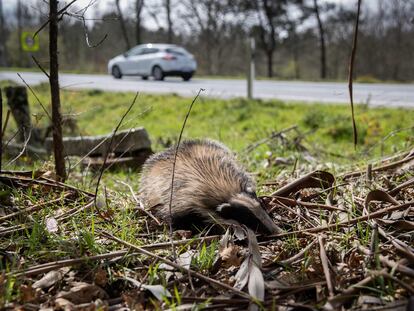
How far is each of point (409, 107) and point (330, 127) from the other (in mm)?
2743

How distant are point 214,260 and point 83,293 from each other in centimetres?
66

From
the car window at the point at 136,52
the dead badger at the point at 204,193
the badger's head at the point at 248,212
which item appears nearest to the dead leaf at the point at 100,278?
the dead badger at the point at 204,193

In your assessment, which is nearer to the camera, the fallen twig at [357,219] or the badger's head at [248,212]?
the fallen twig at [357,219]

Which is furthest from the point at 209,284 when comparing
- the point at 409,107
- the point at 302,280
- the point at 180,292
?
the point at 409,107

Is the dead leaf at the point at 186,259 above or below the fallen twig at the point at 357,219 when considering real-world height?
below

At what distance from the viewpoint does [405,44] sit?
124 ft

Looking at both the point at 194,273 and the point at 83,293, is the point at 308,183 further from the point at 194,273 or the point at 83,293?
the point at 83,293

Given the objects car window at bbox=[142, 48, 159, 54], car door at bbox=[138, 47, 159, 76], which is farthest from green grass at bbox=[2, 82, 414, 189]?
car window at bbox=[142, 48, 159, 54]

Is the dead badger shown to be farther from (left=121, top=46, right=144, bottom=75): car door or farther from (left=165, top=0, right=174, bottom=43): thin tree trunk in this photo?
(left=165, top=0, right=174, bottom=43): thin tree trunk

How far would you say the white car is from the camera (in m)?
22.0

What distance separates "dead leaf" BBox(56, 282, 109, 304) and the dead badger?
3.05 feet

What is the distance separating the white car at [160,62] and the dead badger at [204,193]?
728 inches

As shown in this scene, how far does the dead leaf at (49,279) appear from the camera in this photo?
7.12ft

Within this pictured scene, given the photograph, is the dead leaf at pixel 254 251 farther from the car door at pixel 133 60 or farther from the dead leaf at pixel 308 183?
the car door at pixel 133 60
